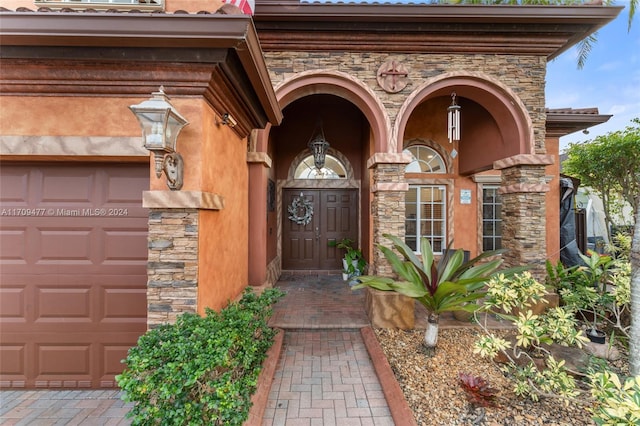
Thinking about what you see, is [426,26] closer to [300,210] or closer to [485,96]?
[485,96]

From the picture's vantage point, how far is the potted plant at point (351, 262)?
21.2ft

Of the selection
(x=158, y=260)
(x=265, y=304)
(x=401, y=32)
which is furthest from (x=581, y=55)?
(x=158, y=260)

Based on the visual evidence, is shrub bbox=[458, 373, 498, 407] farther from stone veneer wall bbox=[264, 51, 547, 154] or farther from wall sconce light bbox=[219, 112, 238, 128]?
stone veneer wall bbox=[264, 51, 547, 154]

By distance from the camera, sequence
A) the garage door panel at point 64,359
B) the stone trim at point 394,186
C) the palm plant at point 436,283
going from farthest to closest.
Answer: the stone trim at point 394,186 < the palm plant at point 436,283 < the garage door panel at point 64,359

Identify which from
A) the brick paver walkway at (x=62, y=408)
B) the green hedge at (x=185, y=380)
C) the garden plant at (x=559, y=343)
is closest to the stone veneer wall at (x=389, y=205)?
the garden plant at (x=559, y=343)

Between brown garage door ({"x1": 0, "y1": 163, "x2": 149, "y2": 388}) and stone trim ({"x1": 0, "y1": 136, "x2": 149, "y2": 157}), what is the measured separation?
23 centimetres

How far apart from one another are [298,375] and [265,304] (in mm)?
898

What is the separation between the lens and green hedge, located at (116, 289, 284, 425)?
1.88 meters

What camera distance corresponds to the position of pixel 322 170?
722cm

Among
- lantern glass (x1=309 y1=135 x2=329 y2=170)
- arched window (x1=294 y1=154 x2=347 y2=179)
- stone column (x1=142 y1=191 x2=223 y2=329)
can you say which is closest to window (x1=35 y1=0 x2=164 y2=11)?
stone column (x1=142 y1=191 x2=223 y2=329)

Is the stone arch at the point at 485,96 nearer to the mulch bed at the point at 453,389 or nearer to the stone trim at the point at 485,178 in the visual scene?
the stone trim at the point at 485,178

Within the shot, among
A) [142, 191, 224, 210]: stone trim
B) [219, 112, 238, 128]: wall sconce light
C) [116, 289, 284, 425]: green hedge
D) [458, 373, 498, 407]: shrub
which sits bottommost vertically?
[458, 373, 498, 407]: shrub

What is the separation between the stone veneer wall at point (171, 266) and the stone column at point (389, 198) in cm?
284

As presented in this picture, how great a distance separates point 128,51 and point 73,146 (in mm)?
1076
